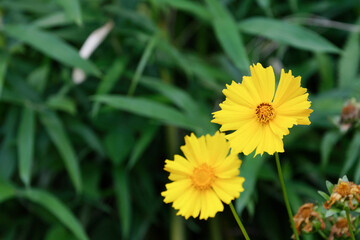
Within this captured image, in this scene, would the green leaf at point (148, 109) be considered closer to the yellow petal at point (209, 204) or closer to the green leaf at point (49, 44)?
the green leaf at point (49, 44)

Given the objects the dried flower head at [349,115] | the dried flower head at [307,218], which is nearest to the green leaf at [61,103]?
the dried flower head at [349,115]

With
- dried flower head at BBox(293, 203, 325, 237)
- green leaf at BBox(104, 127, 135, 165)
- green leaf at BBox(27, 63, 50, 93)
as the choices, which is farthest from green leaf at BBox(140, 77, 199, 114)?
dried flower head at BBox(293, 203, 325, 237)

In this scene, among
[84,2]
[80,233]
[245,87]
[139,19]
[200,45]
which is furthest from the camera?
[200,45]

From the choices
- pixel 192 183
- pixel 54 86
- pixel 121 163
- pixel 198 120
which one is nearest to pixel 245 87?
pixel 192 183

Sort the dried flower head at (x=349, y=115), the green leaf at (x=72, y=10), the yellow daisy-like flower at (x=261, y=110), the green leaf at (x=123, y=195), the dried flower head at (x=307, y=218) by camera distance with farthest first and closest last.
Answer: the green leaf at (x=123, y=195) < the green leaf at (x=72, y=10) < the dried flower head at (x=349, y=115) < the dried flower head at (x=307, y=218) < the yellow daisy-like flower at (x=261, y=110)

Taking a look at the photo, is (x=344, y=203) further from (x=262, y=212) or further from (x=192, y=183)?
(x=262, y=212)
